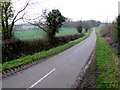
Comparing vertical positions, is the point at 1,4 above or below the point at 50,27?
above

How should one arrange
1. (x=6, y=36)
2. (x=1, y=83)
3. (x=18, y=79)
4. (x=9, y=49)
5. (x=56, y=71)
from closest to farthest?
(x=1, y=83) → (x=18, y=79) → (x=56, y=71) → (x=9, y=49) → (x=6, y=36)

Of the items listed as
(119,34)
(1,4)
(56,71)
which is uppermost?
(1,4)

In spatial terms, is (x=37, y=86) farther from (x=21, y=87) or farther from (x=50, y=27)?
(x=50, y=27)

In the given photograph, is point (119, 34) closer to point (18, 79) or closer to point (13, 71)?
point (13, 71)

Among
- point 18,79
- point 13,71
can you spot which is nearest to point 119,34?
point 13,71

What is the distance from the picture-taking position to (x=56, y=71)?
17.3 m

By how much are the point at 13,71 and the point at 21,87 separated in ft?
15.5

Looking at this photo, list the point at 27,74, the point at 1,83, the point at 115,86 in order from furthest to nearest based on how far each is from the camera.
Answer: the point at 27,74 → the point at 1,83 → the point at 115,86

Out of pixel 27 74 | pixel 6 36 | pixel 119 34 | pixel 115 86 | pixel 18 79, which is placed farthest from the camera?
pixel 6 36

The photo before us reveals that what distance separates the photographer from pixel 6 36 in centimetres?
2831

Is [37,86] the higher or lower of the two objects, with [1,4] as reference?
lower

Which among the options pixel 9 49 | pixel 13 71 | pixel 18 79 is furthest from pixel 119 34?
pixel 18 79

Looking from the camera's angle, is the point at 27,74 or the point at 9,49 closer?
the point at 27,74

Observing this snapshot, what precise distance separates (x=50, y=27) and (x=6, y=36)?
1400 centimetres
